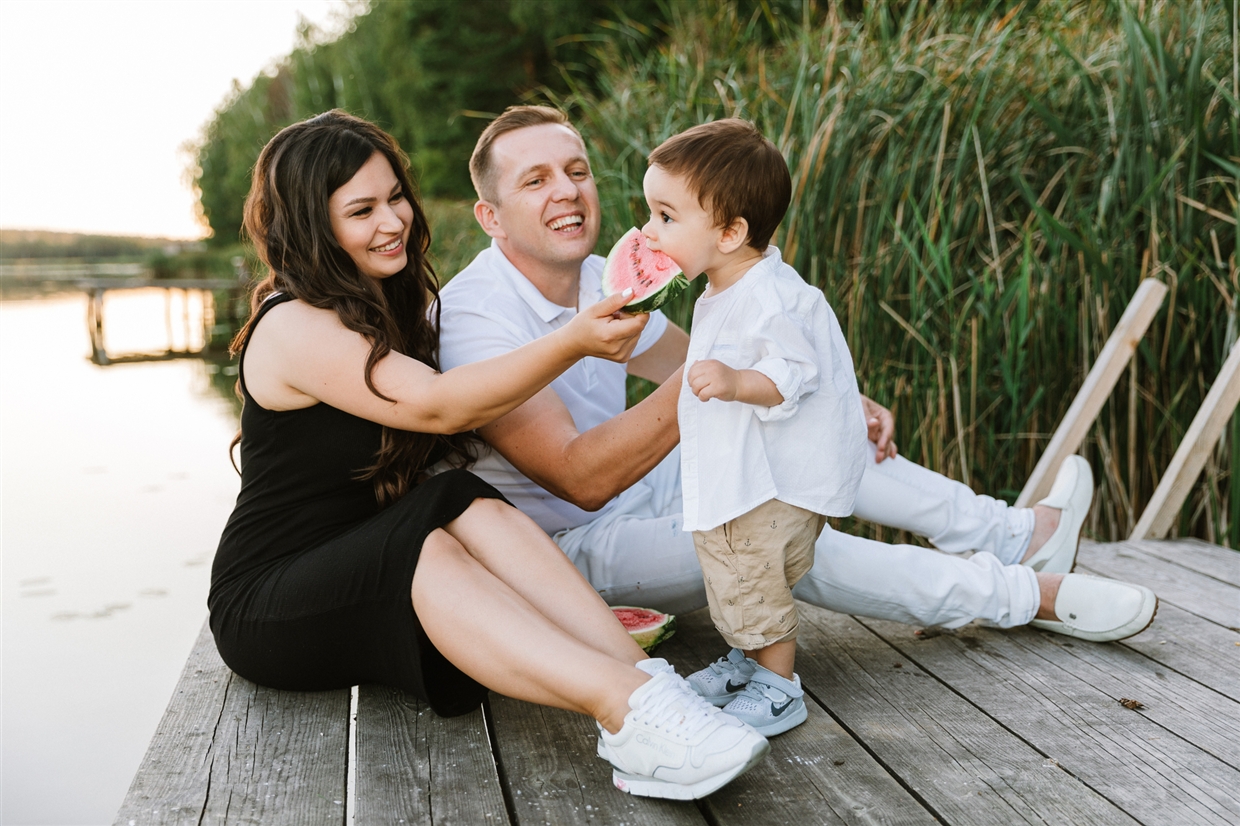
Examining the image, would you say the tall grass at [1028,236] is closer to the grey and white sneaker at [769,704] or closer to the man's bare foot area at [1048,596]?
the man's bare foot area at [1048,596]

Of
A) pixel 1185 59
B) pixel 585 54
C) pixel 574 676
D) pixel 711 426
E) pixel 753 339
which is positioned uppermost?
pixel 585 54

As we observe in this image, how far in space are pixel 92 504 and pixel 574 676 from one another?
579cm

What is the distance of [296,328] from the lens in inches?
82.7

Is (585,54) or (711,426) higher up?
(585,54)

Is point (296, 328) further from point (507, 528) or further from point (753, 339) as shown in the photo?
point (753, 339)

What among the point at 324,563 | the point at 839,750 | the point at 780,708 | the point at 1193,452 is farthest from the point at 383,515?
the point at 1193,452

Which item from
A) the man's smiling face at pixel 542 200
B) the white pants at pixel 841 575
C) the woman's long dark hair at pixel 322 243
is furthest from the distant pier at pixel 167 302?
the white pants at pixel 841 575

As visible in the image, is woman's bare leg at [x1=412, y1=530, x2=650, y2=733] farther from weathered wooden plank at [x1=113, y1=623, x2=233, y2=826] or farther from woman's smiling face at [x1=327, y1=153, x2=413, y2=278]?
woman's smiling face at [x1=327, y1=153, x2=413, y2=278]

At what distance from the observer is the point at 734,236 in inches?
75.9

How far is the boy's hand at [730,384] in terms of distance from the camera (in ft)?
5.63

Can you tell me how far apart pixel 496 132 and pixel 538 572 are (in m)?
1.28

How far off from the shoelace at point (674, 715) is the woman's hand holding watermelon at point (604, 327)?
63 cm

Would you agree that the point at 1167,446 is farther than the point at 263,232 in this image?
Yes

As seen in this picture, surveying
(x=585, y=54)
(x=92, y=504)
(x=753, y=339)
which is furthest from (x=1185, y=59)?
(x=585, y=54)
